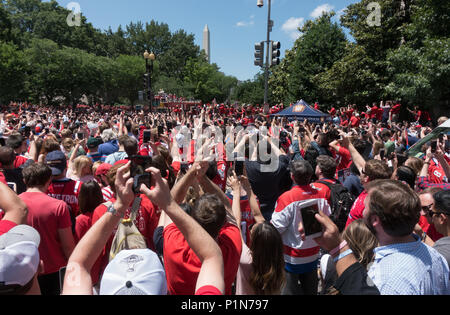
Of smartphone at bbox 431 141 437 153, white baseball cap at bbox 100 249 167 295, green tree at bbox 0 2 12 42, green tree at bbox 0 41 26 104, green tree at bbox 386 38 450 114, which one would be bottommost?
white baseball cap at bbox 100 249 167 295

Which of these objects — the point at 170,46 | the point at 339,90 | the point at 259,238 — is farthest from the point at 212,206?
the point at 170,46

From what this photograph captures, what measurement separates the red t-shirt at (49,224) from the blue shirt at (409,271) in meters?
2.60

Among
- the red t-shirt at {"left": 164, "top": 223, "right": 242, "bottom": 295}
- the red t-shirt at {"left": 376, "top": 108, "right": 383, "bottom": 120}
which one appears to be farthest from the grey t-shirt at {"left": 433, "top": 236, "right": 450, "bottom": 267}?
the red t-shirt at {"left": 376, "top": 108, "right": 383, "bottom": 120}

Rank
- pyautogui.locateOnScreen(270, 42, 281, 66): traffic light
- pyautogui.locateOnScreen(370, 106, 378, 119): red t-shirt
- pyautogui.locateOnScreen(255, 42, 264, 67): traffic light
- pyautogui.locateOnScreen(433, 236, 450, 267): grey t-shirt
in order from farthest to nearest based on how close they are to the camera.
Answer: pyautogui.locateOnScreen(370, 106, 378, 119): red t-shirt → pyautogui.locateOnScreen(255, 42, 264, 67): traffic light → pyautogui.locateOnScreen(270, 42, 281, 66): traffic light → pyautogui.locateOnScreen(433, 236, 450, 267): grey t-shirt

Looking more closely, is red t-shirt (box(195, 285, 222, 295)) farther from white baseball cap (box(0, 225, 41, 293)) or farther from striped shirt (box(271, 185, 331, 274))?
striped shirt (box(271, 185, 331, 274))

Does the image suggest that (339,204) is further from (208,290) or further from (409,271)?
(208,290)

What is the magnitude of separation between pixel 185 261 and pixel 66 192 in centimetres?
240

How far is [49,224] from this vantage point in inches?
110

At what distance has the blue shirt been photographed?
1.69m

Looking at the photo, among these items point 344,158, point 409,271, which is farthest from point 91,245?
point 344,158

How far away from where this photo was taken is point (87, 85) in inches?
1694

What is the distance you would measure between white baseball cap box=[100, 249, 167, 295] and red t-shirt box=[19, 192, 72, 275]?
160cm

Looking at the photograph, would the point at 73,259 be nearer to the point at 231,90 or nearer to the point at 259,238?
the point at 259,238
